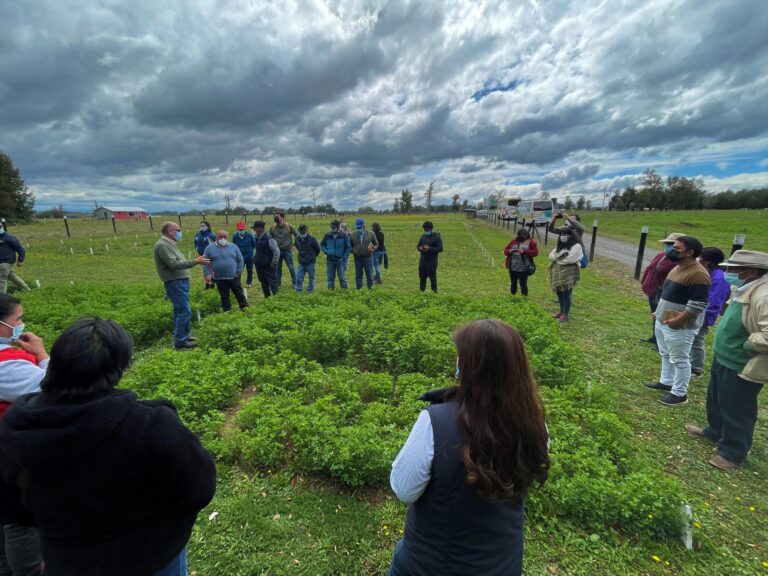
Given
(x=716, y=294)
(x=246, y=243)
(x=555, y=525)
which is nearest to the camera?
(x=555, y=525)

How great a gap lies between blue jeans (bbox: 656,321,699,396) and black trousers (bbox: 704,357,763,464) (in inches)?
35.8

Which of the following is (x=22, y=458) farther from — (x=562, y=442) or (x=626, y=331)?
(x=626, y=331)

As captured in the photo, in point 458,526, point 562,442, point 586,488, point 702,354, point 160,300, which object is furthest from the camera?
point 160,300

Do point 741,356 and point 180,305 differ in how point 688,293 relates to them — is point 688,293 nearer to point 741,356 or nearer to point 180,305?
point 741,356

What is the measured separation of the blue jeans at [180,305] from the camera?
7.08 metres

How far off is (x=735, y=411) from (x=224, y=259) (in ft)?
29.0

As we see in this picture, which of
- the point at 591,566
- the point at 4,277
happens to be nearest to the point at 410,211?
the point at 4,277

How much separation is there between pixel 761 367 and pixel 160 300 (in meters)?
11.0

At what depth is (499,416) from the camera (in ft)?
5.33

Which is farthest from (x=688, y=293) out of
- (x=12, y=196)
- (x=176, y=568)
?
(x=12, y=196)

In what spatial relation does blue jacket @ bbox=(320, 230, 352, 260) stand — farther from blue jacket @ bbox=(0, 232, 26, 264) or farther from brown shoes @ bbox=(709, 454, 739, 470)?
brown shoes @ bbox=(709, 454, 739, 470)

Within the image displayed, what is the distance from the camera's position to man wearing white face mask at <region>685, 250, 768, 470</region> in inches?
145

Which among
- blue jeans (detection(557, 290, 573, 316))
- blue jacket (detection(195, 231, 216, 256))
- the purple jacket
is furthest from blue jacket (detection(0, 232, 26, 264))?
the purple jacket

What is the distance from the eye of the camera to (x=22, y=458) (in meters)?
1.47
